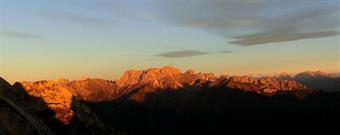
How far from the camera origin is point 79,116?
5281 cm

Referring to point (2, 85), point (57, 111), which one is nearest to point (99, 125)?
point (57, 111)

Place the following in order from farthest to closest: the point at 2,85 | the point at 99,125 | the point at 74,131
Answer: the point at 99,125 → the point at 74,131 → the point at 2,85

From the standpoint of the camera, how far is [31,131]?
56.2 ft

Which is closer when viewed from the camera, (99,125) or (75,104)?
(99,125)

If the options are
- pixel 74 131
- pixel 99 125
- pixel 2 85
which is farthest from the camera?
pixel 99 125

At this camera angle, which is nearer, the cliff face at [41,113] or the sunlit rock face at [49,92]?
the cliff face at [41,113]

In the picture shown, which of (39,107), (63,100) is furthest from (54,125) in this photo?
(63,100)

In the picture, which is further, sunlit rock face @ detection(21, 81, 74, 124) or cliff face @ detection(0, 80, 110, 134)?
sunlit rock face @ detection(21, 81, 74, 124)

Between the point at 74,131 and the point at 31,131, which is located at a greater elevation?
the point at 31,131

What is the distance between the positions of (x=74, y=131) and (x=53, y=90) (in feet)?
66.5

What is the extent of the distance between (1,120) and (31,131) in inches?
42.1

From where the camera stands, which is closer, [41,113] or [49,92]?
[41,113]

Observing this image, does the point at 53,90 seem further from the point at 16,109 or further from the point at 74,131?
the point at 16,109

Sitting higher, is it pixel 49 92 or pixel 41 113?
pixel 49 92
